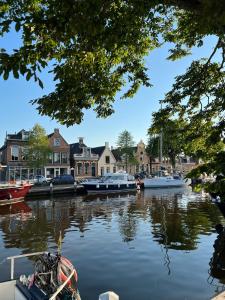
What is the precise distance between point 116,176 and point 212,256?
38331 millimetres

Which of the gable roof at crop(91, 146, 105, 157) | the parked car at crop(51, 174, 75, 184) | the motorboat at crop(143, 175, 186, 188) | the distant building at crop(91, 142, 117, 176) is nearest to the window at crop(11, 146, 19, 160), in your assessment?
the parked car at crop(51, 174, 75, 184)

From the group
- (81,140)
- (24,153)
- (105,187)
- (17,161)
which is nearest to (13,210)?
(105,187)

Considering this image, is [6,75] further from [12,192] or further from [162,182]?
[162,182]

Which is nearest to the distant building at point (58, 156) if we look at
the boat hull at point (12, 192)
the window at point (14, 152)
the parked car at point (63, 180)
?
the window at point (14, 152)

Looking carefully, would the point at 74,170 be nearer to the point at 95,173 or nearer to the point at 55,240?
the point at 95,173

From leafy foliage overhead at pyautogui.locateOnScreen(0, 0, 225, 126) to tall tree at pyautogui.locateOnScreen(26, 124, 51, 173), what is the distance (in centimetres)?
4772

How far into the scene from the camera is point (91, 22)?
15.9ft

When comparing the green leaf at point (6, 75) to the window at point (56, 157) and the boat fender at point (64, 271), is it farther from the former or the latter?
the window at point (56, 157)

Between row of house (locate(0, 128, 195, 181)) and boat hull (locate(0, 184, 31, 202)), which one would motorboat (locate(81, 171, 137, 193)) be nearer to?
boat hull (locate(0, 184, 31, 202))

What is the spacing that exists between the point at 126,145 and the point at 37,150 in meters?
26.1

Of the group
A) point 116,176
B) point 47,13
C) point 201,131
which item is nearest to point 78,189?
point 116,176

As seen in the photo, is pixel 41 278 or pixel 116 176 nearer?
pixel 41 278

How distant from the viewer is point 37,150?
54656mm

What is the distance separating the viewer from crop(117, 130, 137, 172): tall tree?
75688 mm
